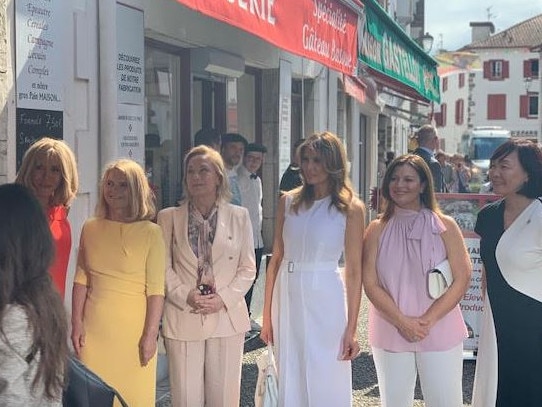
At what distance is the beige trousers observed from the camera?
4.29 meters

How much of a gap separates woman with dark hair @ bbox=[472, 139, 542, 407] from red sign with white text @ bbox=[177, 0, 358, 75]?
5.84 feet

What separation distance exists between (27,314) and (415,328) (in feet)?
7.87

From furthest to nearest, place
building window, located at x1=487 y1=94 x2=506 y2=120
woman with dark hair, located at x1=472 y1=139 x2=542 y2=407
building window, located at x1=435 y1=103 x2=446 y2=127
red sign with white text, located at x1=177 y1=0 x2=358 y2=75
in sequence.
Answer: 1. building window, located at x1=435 y1=103 x2=446 y2=127
2. building window, located at x1=487 y1=94 x2=506 y2=120
3. red sign with white text, located at x1=177 y1=0 x2=358 y2=75
4. woman with dark hair, located at x1=472 y1=139 x2=542 y2=407

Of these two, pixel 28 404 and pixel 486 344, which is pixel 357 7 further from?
pixel 28 404

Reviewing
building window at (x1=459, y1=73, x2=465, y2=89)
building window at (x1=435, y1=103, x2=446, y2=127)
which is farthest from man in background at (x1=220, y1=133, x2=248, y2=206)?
building window at (x1=435, y1=103, x2=446, y2=127)

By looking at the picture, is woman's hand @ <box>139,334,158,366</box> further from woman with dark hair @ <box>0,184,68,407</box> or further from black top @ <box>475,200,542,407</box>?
black top @ <box>475,200,542,407</box>

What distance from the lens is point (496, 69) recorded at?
232 ft

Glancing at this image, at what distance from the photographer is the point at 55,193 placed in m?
4.21

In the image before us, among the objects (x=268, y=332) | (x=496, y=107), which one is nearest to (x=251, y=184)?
(x=268, y=332)

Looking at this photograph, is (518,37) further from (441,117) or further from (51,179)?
(51,179)

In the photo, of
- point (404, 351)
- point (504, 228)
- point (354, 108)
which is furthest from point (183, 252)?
point (354, 108)

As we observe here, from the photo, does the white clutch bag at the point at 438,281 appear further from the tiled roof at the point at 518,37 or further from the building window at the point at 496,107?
the tiled roof at the point at 518,37

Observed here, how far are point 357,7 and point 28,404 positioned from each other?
659 cm

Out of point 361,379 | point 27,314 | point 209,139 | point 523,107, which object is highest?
point 523,107
